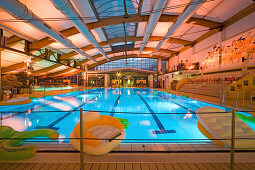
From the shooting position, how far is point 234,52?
23.2 ft

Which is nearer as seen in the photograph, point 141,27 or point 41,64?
point 141,27

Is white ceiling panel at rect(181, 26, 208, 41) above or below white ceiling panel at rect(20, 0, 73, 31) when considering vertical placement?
above

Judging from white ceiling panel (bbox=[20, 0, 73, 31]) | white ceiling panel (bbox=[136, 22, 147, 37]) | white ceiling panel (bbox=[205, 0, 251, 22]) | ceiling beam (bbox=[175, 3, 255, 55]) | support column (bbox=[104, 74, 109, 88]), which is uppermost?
white ceiling panel (bbox=[136, 22, 147, 37])

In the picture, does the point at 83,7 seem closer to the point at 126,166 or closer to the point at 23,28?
the point at 23,28

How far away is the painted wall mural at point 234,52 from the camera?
6.11 meters

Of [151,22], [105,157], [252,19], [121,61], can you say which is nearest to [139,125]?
[105,157]

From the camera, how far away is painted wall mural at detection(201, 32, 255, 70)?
6.11 meters

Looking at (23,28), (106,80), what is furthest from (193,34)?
(106,80)

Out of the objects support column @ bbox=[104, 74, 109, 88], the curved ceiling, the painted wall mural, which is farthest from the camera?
support column @ bbox=[104, 74, 109, 88]

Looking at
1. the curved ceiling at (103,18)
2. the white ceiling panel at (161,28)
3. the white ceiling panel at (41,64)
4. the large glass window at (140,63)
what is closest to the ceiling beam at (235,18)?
the curved ceiling at (103,18)

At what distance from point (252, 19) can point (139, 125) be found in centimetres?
858

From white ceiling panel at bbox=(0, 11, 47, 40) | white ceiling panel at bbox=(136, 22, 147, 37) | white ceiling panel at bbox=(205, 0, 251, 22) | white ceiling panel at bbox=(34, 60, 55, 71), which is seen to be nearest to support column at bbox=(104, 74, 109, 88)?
white ceiling panel at bbox=(34, 60, 55, 71)

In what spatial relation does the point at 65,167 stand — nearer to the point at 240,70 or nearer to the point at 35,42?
the point at 35,42

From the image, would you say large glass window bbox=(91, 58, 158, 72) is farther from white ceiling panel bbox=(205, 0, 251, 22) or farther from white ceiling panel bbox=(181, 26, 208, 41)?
white ceiling panel bbox=(205, 0, 251, 22)
